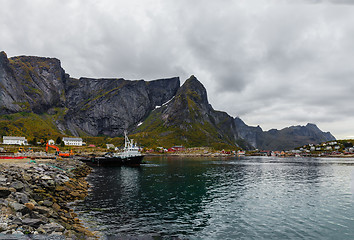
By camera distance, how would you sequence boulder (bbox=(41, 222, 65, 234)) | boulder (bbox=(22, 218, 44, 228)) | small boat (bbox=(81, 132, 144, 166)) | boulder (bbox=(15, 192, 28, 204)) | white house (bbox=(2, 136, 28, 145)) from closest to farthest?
1. boulder (bbox=(22, 218, 44, 228))
2. boulder (bbox=(41, 222, 65, 234))
3. boulder (bbox=(15, 192, 28, 204))
4. small boat (bbox=(81, 132, 144, 166))
5. white house (bbox=(2, 136, 28, 145))

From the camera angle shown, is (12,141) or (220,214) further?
(12,141)

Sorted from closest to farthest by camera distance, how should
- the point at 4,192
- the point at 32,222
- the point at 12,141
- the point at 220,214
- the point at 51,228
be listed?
the point at 32,222
the point at 51,228
the point at 4,192
the point at 220,214
the point at 12,141

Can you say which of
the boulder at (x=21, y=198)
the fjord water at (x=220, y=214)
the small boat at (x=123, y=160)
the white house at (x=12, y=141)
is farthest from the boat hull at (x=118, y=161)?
the white house at (x=12, y=141)

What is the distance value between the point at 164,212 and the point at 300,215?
A: 17320 millimetres

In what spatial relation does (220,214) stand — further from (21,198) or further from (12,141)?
(12,141)

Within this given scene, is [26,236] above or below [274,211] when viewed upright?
above

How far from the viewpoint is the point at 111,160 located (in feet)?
325

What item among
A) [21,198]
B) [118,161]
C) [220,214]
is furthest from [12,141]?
[220,214]

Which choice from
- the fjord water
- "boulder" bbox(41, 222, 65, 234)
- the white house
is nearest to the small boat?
the fjord water

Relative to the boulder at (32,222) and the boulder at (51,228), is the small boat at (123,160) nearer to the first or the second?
the boulder at (51,228)

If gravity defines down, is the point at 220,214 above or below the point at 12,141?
below

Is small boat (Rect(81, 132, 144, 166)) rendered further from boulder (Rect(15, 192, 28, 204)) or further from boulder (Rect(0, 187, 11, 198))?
boulder (Rect(0, 187, 11, 198))

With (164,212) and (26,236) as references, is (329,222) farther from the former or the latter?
(26,236)

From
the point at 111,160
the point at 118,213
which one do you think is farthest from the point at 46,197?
the point at 111,160
